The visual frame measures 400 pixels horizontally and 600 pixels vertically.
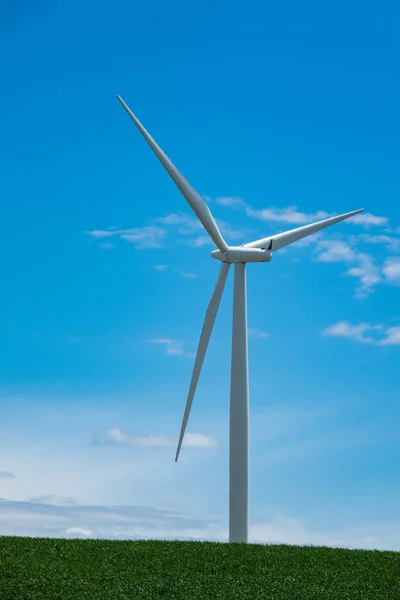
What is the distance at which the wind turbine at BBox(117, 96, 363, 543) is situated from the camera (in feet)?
102

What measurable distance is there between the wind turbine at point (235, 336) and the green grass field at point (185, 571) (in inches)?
69.5

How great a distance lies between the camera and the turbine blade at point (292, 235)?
3300cm

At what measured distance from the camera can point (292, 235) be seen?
34219mm

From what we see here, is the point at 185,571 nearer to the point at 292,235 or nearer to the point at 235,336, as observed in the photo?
the point at 235,336

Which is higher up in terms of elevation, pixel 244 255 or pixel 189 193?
pixel 189 193

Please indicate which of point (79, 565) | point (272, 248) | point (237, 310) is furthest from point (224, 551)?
point (272, 248)

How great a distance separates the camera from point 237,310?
3173 centimetres

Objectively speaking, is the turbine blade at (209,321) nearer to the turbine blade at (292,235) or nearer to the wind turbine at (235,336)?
the wind turbine at (235,336)

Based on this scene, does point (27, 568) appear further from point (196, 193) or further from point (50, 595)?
point (196, 193)

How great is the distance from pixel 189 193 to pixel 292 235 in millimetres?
4774

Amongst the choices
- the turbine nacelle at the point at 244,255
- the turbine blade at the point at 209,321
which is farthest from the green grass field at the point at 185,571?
the turbine nacelle at the point at 244,255

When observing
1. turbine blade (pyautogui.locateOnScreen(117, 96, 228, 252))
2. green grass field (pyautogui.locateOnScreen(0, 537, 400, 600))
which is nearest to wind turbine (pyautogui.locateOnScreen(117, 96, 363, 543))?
turbine blade (pyautogui.locateOnScreen(117, 96, 228, 252))

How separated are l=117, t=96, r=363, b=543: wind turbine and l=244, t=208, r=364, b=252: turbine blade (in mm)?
37

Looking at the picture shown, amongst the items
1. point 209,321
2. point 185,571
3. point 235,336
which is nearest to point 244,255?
point 209,321
